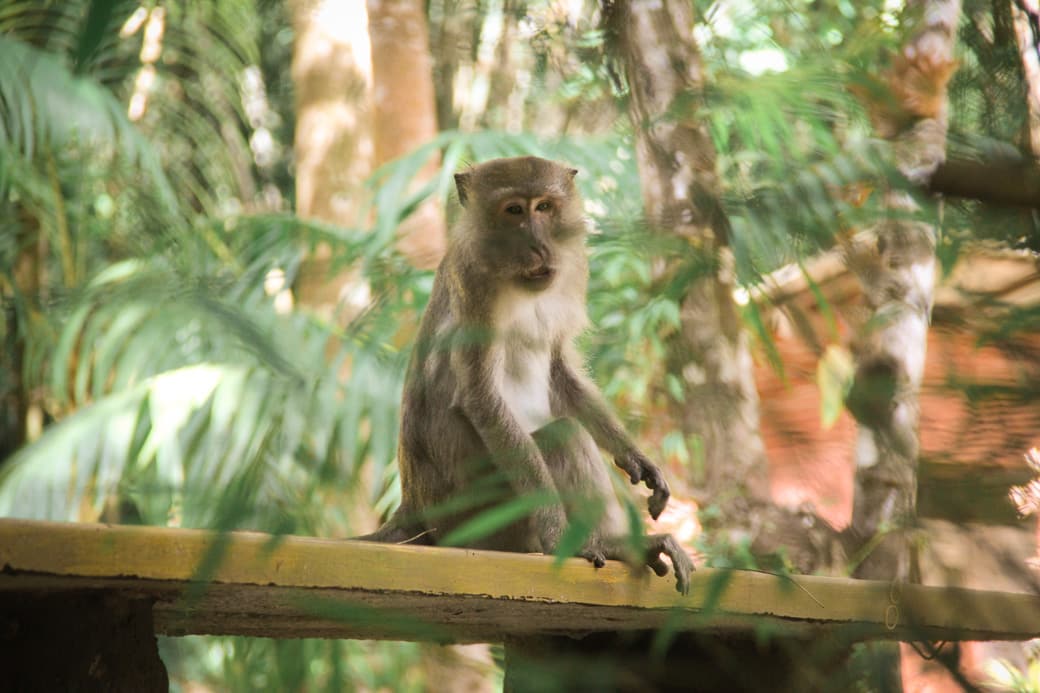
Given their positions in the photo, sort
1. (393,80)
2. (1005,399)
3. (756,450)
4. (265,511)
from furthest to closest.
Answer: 1. (393,80)
2. (756,450)
3. (265,511)
4. (1005,399)

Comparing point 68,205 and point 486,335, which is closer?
point 486,335

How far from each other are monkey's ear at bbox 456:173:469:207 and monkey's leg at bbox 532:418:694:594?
1.04 meters

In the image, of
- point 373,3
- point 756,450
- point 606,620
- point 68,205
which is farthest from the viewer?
point 68,205

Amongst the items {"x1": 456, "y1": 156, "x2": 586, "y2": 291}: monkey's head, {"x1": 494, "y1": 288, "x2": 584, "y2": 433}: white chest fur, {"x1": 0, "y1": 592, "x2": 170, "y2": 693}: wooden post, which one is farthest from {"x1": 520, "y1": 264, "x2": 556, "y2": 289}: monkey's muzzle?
{"x1": 0, "y1": 592, "x2": 170, "y2": 693}: wooden post

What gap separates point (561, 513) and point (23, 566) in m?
1.73

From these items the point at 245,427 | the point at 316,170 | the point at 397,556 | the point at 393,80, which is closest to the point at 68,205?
the point at 316,170

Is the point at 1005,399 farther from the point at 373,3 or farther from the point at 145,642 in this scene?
the point at 145,642

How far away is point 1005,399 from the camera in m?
0.81

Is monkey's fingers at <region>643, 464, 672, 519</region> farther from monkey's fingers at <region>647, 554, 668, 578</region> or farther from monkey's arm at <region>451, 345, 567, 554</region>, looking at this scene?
monkey's fingers at <region>647, 554, 668, 578</region>

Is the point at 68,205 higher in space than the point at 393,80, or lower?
lower

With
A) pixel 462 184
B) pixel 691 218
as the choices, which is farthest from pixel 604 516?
pixel 691 218

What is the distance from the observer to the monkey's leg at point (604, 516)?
279cm

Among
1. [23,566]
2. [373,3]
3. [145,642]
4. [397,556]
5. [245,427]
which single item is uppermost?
[373,3]

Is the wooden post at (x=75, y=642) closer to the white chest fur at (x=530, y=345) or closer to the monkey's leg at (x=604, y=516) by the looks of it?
the monkey's leg at (x=604, y=516)
